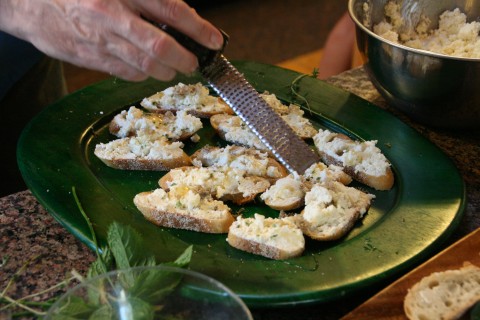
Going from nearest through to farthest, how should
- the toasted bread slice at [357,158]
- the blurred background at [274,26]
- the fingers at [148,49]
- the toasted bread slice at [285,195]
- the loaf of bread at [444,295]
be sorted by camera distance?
the loaf of bread at [444,295] → the fingers at [148,49] → the toasted bread slice at [285,195] → the toasted bread slice at [357,158] → the blurred background at [274,26]

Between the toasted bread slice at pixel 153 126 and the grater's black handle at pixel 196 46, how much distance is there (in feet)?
0.80

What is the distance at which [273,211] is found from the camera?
1729mm

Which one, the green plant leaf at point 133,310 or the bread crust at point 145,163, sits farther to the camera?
the bread crust at point 145,163

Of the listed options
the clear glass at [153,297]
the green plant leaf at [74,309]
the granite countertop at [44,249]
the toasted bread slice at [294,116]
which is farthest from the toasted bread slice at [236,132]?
the green plant leaf at [74,309]

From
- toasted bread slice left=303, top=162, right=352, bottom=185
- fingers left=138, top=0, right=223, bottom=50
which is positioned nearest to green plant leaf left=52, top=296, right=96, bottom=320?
fingers left=138, top=0, right=223, bottom=50

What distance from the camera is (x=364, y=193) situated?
1762 millimetres

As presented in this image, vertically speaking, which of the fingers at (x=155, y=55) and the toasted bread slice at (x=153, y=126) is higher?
the fingers at (x=155, y=55)

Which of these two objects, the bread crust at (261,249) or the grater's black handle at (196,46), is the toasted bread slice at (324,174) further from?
the grater's black handle at (196,46)

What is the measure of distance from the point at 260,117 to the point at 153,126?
0.35 metres

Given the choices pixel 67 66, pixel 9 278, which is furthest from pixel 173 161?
pixel 67 66

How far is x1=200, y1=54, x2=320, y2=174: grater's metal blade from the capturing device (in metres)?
1.88

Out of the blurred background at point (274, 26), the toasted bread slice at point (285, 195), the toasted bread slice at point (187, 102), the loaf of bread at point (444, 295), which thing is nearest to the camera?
the loaf of bread at point (444, 295)

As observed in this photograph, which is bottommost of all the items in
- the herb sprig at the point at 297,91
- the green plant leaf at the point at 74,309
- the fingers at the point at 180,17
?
the herb sprig at the point at 297,91

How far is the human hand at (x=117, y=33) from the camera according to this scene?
148cm
